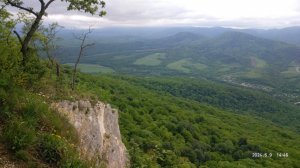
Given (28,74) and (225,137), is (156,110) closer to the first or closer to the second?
(225,137)

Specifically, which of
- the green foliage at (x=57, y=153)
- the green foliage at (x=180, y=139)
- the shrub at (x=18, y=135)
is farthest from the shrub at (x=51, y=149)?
the green foliage at (x=180, y=139)

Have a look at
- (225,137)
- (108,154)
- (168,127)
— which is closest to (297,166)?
(225,137)

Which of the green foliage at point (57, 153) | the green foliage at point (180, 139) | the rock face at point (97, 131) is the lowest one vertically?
the green foliage at point (180, 139)

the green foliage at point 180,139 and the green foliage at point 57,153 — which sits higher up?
the green foliage at point 57,153

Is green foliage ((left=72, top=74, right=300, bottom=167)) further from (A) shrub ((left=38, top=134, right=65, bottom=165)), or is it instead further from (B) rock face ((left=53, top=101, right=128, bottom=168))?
(A) shrub ((left=38, top=134, right=65, bottom=165))

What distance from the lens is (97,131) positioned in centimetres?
2073

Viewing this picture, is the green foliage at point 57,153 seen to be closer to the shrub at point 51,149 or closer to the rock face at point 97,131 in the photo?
the shrub at point 51,149

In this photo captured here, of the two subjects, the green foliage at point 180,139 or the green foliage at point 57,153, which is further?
the green foliage at point 180,139

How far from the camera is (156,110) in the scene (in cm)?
7662

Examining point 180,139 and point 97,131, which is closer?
point 97,131

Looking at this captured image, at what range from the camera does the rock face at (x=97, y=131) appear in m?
18.2
